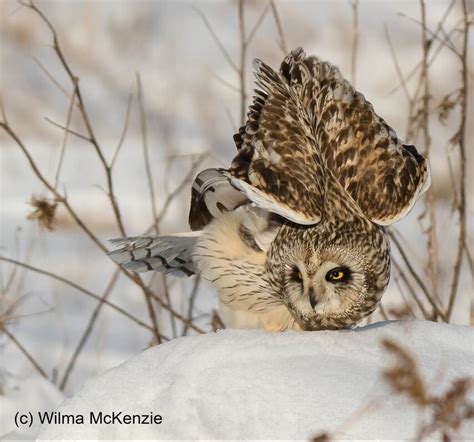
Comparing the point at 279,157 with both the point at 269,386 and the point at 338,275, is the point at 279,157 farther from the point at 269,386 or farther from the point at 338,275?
the point at 269,386

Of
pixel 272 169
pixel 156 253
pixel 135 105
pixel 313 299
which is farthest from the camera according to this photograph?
pixel 135 105

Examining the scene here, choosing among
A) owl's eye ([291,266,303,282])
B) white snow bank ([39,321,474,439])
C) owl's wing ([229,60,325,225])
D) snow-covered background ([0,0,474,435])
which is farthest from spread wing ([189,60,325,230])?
snow-covered background ([0,0,474,435])

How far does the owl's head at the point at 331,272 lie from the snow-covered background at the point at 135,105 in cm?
228

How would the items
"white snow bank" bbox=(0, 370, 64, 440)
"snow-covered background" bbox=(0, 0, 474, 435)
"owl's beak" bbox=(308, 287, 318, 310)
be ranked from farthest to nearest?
1. "snow-covered background" bbox=(0, 0, 474, 435)
2. "white snow bank" bbox=(0, 370, 64, 440)
3. "owl's beak" bbox=(308, 287, 318, 310)

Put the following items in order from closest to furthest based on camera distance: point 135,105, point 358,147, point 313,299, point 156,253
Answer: point 313,299, point 358,147, point 156,253, point 135,105

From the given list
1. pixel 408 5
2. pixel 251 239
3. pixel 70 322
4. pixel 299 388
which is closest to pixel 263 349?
pixel 299 388

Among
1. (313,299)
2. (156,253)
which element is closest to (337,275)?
(313,299)

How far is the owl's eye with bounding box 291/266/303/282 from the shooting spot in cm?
345

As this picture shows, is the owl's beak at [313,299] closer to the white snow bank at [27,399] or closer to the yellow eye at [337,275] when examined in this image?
the yellow eye at [337,275]

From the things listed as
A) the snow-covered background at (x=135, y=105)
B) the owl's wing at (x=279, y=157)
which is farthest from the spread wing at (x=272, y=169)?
the snow-covered background at (x=135, y=105)

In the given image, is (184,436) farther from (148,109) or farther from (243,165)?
(148,109)

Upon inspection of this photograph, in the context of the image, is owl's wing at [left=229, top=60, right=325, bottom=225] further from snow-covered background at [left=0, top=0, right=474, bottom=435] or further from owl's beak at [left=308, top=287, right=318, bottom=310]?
snow-covered background at [left=0, top=0, right=474, bottom=435]

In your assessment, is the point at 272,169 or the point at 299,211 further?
the point at 272,169

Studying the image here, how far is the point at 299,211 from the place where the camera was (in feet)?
11.3
